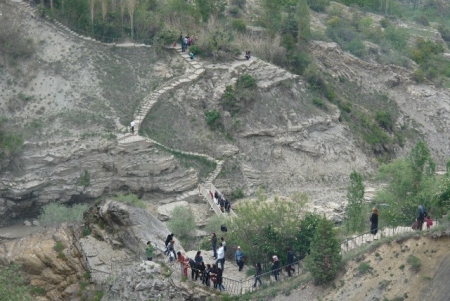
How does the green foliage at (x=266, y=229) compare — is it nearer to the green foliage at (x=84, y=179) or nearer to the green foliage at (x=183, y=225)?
the green foliage at (x=183, y=225)

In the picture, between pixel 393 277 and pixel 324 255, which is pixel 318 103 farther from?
pixel 393 277

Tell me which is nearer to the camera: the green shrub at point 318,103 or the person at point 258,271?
the person at point 258,271

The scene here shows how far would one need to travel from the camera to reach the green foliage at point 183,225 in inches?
2205

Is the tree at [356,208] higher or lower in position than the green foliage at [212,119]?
higher

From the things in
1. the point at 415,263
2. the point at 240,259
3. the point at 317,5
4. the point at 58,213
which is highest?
the point at 415,263

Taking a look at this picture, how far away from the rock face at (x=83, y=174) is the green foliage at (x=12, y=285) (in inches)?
685

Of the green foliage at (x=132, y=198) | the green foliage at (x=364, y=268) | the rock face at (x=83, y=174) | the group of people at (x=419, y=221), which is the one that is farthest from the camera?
the rock face at (x=83, y=174)

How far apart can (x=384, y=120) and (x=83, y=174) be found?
77.1 feet

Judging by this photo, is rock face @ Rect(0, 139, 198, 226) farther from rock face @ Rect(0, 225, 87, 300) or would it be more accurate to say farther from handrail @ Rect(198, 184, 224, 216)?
rock face @ Rect(0, 225, 87, 300)

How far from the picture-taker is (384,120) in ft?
245

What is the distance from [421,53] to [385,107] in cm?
1368

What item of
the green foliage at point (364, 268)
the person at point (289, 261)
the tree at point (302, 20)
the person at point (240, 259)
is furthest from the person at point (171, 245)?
the tree at point (302, 20)

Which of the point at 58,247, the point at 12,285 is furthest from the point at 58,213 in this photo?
the point at 12,285

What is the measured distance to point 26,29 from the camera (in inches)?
2670
